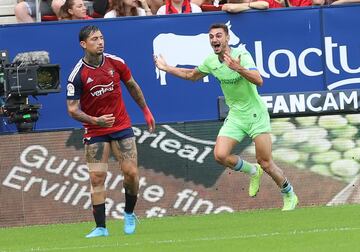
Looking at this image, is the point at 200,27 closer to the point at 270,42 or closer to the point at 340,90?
the point at 270,42

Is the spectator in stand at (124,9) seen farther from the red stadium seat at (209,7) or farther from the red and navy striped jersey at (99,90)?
the red and navy striped jersey at (99,90)

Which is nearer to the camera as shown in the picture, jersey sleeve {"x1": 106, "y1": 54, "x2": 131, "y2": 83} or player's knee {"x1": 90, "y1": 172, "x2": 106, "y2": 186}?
player's knee {"x1": 90, "y1": 172, "x2": 106, "y2": 186}

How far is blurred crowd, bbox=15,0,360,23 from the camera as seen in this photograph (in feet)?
55.7

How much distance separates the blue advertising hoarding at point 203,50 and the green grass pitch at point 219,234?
6.41 ft

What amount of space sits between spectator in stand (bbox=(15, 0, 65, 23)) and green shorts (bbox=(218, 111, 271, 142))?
12.0ft

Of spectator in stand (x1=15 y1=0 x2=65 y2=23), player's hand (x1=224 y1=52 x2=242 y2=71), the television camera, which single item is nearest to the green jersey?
player's hand (x1=224 y1=52 x2=242 y2=71)

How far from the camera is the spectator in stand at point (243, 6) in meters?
16.9

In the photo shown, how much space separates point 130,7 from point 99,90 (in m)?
4.41

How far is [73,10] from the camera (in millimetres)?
16922

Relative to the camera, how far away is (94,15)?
57.8ft

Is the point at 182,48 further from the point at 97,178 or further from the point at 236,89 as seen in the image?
the point at 97,178

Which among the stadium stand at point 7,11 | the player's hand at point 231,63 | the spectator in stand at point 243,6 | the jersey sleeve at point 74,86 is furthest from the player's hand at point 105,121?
the stadium stand at point 7,11

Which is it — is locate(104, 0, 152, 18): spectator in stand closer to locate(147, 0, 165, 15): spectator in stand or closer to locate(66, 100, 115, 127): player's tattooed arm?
locate(147, 0, 165, 15): spectator in stand

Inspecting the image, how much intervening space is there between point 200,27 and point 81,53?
169 centimetres
